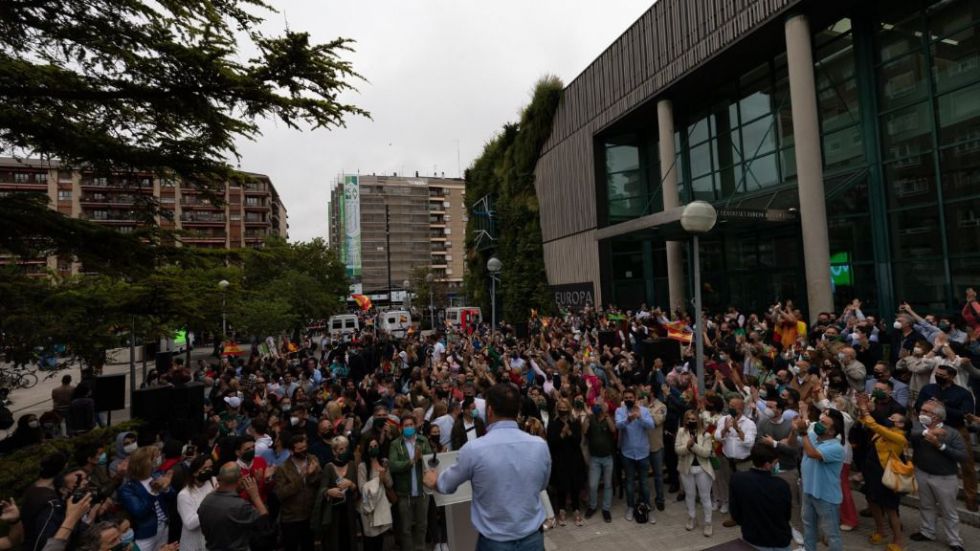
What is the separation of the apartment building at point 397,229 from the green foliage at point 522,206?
2098 inches

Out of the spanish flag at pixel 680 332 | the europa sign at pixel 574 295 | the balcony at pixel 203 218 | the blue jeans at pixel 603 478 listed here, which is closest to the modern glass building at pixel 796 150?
the europa sign at pixel 574 295

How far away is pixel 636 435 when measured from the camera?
7145 millimetres

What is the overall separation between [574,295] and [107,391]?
18.9 m

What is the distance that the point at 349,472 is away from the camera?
19.6 ft

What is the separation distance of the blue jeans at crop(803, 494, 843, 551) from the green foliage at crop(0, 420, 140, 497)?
25.2 ft

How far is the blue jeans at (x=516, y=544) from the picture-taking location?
294cm

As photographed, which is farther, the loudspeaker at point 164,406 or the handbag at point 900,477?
the loudspeaker at point 164,406

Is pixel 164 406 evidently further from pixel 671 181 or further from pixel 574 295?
pixel 574 295

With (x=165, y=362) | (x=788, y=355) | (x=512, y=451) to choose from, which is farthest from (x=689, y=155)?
(x=165, y=362)

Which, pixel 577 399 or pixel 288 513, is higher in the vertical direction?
pixel 577 399

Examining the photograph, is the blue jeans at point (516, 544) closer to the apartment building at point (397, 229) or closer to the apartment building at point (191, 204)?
the apartment building at point (191, 204)

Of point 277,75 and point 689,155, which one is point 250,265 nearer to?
point 277,75

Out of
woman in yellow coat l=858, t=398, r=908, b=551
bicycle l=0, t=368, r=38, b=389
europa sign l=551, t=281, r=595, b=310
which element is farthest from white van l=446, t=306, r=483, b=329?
woman in yellow coat l=858, t=398, r=908, b=551

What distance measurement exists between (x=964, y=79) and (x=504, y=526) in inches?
621
